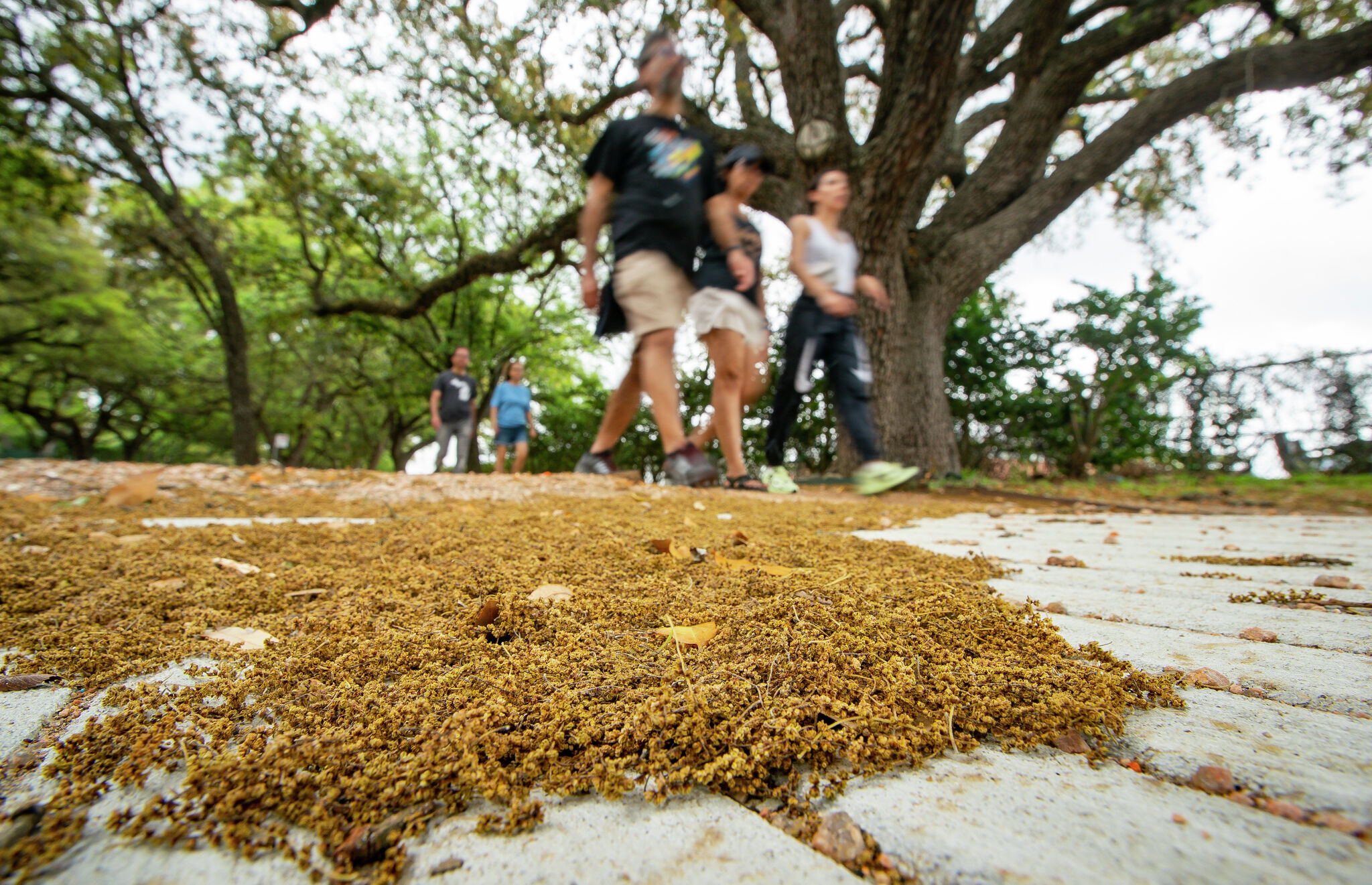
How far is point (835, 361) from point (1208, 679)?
3.29m

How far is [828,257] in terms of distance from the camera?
4031 mm

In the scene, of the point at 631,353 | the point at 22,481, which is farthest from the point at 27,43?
the point at 631,353

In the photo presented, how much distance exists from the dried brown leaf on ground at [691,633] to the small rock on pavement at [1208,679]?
649 millimetres

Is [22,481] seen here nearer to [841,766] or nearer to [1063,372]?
[841,766]

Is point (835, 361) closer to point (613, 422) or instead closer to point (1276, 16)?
point (613, 422)

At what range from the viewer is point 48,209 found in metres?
9.25

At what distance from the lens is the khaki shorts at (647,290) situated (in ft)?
11.6

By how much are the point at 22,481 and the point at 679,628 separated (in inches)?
173

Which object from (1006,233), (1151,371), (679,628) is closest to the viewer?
(679,628)

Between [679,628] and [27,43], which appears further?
[27,43]

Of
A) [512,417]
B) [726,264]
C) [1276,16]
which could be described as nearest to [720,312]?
[726,264]

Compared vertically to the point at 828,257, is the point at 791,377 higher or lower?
lower

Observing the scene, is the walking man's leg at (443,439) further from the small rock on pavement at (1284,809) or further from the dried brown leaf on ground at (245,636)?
the small rock on pavement at (1284,809)

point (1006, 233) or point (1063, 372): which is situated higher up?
point (1006, 233)
